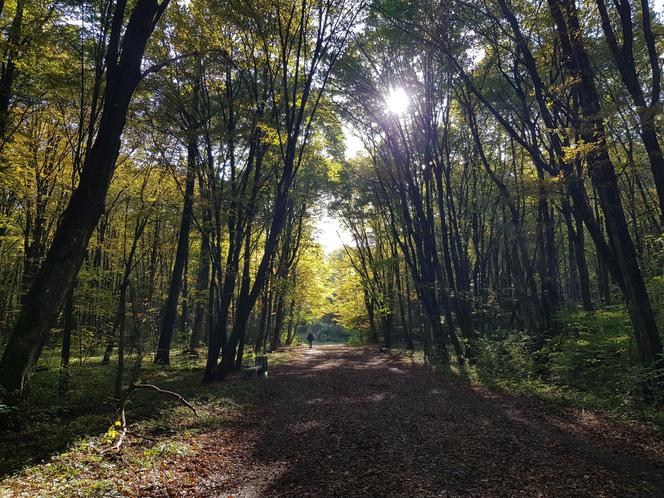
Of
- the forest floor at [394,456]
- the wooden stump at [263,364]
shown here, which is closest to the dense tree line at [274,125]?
the wooden stump at [263,364]

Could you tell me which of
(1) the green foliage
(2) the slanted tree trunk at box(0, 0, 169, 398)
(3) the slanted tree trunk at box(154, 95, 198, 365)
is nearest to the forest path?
(1) the green foliage

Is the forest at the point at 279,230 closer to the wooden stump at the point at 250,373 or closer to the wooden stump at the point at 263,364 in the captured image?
the wooden stump at the point at 250,373

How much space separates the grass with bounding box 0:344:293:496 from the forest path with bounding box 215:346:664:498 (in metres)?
1.41

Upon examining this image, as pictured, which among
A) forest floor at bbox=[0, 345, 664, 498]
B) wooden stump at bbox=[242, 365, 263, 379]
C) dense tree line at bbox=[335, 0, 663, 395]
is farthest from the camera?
wooden stump at bbox=[242, 365, 263, 379]

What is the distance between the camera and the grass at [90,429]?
457 centimetres

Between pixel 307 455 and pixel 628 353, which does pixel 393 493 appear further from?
pixel 628 353

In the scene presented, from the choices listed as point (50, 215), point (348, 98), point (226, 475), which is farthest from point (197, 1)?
point (226, 475)

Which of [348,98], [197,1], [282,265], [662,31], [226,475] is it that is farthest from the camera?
[282,265]

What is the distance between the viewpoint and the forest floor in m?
4.47

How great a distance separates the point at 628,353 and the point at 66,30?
16934mm

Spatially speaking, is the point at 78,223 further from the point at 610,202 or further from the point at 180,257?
the point at 180,257

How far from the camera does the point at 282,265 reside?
25016mm

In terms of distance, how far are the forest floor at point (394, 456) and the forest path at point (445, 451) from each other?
0.07ft

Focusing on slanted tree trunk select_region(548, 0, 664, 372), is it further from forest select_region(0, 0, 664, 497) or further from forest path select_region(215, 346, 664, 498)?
forest path select_region(215, 346, 664, 498)
